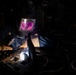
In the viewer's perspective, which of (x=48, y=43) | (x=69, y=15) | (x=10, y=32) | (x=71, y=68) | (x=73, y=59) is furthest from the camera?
(x=69, y=15)

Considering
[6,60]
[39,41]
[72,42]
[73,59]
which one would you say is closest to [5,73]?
[6,60]

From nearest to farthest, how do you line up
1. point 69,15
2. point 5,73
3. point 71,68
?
point 5,73 < point 71,68 < point 69,15

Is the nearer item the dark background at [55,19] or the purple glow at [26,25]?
the dark background at [55,19]

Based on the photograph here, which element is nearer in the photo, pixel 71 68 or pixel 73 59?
pixel 71 68

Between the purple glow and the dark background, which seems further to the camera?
the purple glow

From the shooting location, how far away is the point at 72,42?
7.52m

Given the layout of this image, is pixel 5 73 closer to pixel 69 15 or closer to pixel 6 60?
pixel 6 60

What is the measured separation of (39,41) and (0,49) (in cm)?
180

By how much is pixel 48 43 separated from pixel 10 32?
2.00m

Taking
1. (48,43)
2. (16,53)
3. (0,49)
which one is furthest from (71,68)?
(0,49)

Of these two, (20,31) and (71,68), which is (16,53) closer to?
(20,31)

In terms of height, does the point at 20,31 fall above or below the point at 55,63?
above

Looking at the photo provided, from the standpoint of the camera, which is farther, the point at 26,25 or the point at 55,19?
the point at 55,19

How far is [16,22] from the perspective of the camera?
827cm
